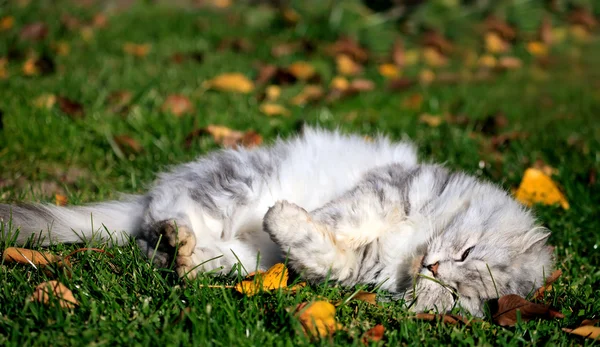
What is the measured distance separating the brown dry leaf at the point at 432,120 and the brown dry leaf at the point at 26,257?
3.14 meters

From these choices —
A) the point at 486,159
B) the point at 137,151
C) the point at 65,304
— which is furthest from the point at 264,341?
the point at 486,159

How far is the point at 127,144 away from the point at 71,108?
0.64 m

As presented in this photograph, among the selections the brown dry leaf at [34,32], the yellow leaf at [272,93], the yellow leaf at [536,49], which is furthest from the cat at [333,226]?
the yellow leaf at [536,49]

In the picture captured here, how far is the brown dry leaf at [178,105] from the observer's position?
436 cm

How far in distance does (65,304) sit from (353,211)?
1191 mm

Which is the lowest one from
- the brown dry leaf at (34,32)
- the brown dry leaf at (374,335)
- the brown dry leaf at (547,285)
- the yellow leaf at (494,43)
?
the yellow leaf at (494,43)

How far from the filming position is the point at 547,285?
2619mm

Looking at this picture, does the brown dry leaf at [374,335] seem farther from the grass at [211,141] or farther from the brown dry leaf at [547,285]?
the brown dry leaf at [547,285]

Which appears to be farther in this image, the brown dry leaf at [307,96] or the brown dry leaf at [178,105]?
the brown dry leaf at [307,96]

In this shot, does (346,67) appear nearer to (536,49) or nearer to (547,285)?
(536,49)

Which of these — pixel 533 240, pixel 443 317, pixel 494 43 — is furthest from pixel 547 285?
pixel 494 43

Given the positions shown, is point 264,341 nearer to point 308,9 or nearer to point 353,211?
point 353,211

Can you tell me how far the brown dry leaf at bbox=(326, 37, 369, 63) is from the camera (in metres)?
5.98

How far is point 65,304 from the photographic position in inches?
79.4
